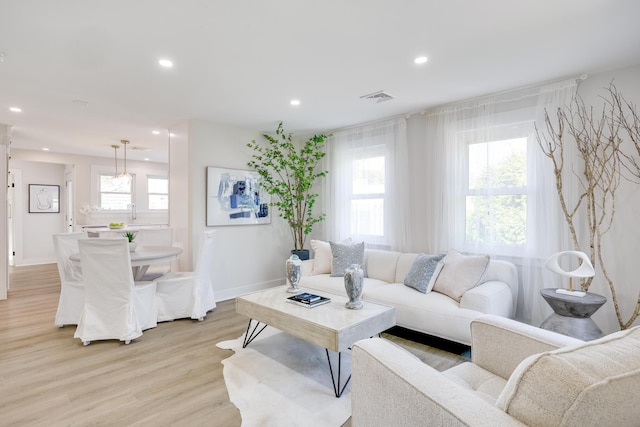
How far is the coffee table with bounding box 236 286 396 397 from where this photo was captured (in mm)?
2188

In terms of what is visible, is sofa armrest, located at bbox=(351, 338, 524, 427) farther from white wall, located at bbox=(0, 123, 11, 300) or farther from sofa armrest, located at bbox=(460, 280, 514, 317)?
white wall, located at bbox=(0, 123, 11, 300)

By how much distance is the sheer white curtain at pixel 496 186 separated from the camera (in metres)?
3.09

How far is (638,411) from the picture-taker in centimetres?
79

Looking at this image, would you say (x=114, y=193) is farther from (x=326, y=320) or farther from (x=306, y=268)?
(x=326, y=320)

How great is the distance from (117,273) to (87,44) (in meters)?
1.97

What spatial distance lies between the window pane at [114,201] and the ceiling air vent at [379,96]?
6.65 meters

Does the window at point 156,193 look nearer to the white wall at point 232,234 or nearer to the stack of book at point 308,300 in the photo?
the white wall at point 232,234

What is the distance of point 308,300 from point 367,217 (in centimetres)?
214

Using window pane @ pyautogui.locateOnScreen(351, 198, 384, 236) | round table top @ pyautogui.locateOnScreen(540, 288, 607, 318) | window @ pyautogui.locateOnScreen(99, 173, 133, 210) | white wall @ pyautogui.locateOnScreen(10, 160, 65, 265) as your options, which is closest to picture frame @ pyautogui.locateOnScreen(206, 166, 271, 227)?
window pane @ pyautogui.locateOnScreen(351, 198, 384, 236)

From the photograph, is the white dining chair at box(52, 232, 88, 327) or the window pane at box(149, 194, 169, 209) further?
the window pane at box(149, 194, 169, 209)

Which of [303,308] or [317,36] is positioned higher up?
[317,36]

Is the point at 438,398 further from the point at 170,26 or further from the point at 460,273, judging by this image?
the point at 170,26

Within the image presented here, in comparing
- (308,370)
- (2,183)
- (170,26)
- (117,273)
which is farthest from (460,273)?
(2,183)

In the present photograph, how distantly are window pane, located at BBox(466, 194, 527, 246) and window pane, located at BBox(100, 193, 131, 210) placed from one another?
7506mm
